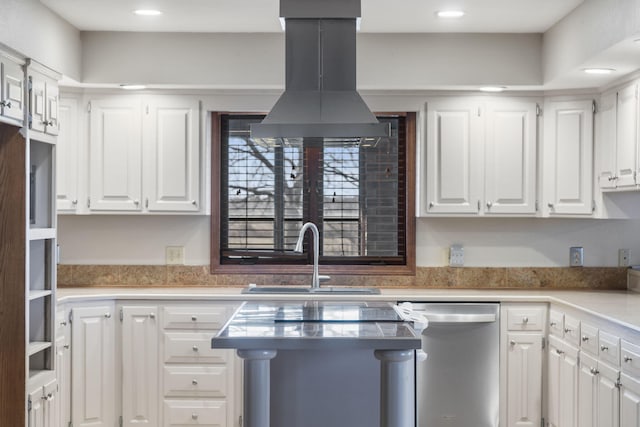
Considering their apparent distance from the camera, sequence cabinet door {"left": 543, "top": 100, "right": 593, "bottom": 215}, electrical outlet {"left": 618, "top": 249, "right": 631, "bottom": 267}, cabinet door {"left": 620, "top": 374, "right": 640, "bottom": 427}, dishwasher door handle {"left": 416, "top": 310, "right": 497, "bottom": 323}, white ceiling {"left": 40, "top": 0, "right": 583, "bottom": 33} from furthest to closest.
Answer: electrical outlet {"left": 618, "top": 249, "right": 631, "bottom": 267}, cabinet door {"left": 543, "top": 100, "right": 593, "bottom": 215}, dishwasher door handle {"left": 416, "top": 310, "right": 497, "bottom": 323}, white ceiling {"left": 40, "top": 0, "right": 583, "bottom": 33}, cabinet door {"left": 620, "top": 374, "right": 640, "bottom": 427}

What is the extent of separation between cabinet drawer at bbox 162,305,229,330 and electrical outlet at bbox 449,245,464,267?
5.16 feet

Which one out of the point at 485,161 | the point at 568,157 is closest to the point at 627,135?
the point at 568,157

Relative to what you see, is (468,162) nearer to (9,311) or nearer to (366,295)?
(366,295)

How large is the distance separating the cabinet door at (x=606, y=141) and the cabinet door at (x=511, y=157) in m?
0.40

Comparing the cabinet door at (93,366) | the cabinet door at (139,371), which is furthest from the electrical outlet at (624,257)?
the cabinet door at (93,366)

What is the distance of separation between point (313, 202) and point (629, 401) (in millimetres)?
2474

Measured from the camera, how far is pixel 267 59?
472 centimetres

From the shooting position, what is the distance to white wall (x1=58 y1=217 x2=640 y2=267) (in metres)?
5.07

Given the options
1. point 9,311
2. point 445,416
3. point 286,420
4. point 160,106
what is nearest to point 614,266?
point 445,416

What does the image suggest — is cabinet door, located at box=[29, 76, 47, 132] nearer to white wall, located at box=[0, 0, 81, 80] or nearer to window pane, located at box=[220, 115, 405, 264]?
white wall, located at box=[0, 0, 81, 80]

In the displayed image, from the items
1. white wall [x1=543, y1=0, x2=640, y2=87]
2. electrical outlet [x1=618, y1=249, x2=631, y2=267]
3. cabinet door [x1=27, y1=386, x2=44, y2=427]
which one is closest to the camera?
white wall [x1=543, y1=0, x2=640, y2=87]

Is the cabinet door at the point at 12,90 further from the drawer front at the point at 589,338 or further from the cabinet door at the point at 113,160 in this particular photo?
the drawer front at the point at 589,338

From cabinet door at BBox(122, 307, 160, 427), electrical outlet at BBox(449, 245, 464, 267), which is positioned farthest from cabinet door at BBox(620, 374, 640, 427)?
cabinet door at BBox(122, 307, 160, 427)

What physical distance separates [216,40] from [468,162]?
179 cm
